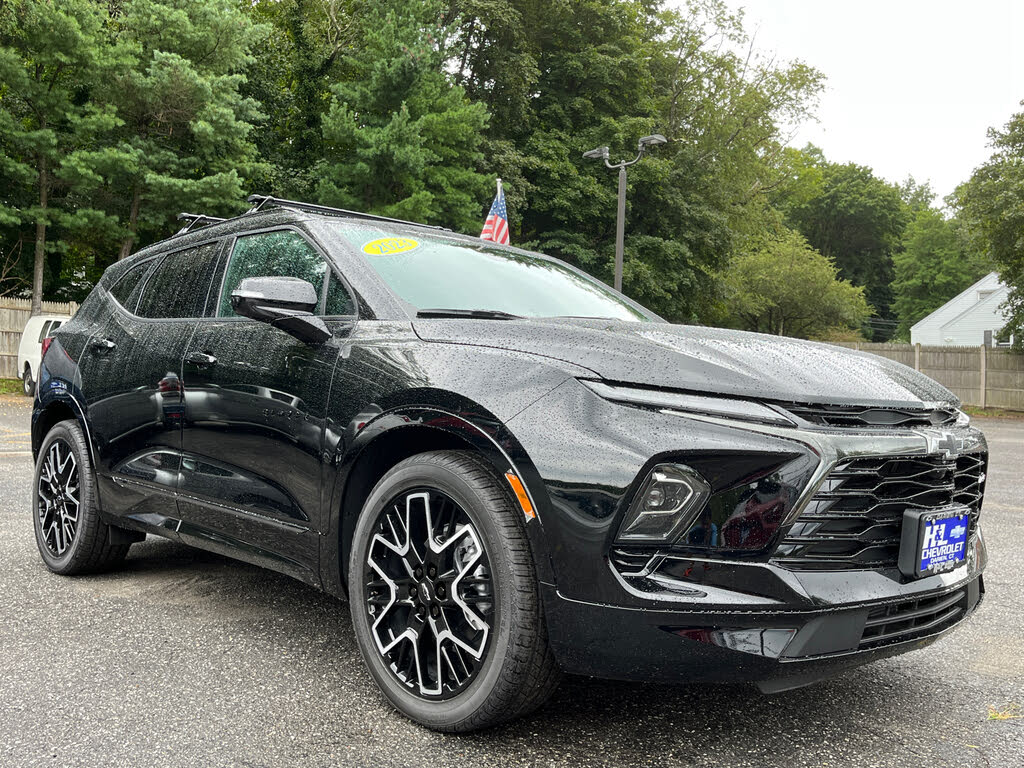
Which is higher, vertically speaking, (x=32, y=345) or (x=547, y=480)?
(x=547, y=480)

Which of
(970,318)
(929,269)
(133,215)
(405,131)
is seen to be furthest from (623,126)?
(929,269)

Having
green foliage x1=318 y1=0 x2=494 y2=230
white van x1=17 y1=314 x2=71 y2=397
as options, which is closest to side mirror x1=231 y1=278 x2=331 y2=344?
white van x1=17 y1=314 x2=71 y2=397

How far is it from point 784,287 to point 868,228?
27.6 meters

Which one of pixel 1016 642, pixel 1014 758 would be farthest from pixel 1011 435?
pixel 1014 758

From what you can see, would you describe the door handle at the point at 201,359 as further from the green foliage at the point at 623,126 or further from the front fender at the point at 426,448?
the green foliage at the point at 623,126

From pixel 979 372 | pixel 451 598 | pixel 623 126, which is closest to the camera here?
pixel 451 598

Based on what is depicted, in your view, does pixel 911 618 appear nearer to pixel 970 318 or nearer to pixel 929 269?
pixel 970 318

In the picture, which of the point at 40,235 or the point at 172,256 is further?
the point at 40,235

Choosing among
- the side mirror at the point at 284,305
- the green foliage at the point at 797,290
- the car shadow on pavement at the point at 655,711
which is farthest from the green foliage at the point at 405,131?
the green foliage at the point at 797,290

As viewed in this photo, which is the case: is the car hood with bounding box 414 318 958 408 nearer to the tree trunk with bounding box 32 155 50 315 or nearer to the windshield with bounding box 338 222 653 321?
the windshield with bounding box 338 222 653 321

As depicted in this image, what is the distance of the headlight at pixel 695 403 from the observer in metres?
2.21

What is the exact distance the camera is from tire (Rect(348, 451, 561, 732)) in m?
2.33

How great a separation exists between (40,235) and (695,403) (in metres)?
22.4

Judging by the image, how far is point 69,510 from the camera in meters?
4.36
